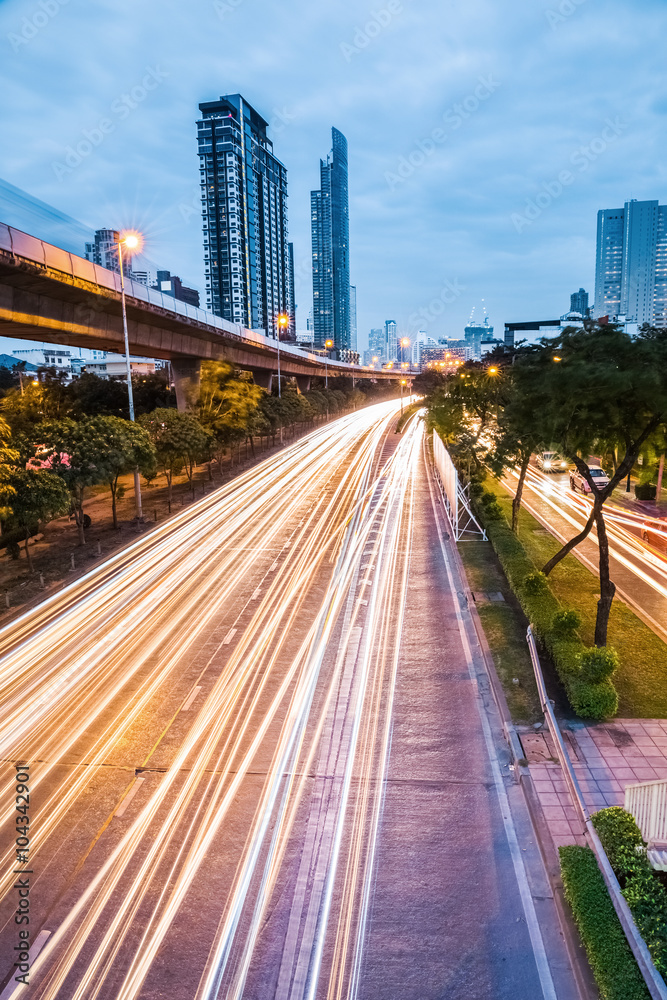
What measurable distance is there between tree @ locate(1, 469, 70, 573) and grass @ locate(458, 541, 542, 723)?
1287 cm

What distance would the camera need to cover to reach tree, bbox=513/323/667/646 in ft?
36.1

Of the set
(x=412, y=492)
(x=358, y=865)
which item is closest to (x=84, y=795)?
(x=358, y=865)

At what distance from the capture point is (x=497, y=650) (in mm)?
13602

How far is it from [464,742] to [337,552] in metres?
12.0

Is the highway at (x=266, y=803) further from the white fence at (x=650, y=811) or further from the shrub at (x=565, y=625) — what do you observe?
the shrub at (x=565, y=625)

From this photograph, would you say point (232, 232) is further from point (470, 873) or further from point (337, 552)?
point (470, 873)

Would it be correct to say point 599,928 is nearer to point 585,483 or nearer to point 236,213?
point 585,483

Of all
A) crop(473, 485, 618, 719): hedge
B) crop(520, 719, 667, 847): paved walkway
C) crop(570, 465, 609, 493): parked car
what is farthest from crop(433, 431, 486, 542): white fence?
crop(520, 719, 667, 847): paved walkway

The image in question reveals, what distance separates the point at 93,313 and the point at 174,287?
511 feet

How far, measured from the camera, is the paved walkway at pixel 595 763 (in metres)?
8.46

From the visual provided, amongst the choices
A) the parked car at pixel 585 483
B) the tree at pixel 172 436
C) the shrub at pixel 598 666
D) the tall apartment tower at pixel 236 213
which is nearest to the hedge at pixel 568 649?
the shrub at pixel 598 666

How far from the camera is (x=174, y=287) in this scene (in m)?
172

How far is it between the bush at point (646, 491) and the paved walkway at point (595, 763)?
21.2m

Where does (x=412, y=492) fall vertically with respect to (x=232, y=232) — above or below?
below
